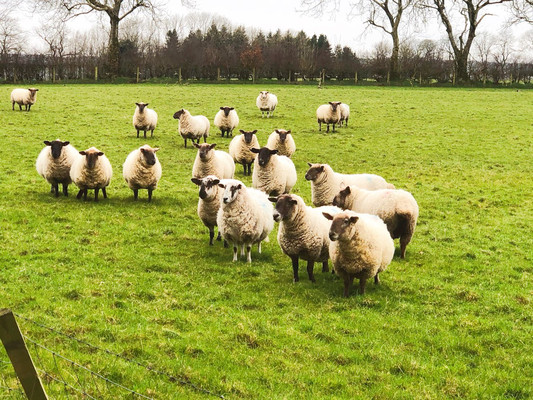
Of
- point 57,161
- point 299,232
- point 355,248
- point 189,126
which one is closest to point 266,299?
point 299,232

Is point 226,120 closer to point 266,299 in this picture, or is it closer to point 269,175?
point 269,175

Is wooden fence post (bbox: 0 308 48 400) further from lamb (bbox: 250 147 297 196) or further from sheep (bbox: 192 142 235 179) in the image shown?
sheep (bbox: 192 142 235 179)

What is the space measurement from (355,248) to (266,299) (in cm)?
160

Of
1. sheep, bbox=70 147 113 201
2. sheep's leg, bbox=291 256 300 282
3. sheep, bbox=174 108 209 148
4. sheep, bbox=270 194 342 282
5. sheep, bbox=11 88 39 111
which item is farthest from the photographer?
sheep, bbox=11 88 39 111

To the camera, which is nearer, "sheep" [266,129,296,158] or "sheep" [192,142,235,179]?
"sheep" [192,142,235,179]

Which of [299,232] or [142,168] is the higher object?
[142,168]

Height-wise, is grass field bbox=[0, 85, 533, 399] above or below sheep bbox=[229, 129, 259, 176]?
below

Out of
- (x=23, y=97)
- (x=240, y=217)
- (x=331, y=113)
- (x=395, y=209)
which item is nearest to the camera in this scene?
(x=240, y=217)

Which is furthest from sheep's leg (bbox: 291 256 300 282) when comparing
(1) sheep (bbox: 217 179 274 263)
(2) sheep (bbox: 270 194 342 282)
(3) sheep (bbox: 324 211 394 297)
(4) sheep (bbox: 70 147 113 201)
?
(4) sheep (bbox: 70 147 113 201)

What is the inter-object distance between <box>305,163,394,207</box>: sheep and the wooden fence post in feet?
28.5

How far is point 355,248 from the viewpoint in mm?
7785

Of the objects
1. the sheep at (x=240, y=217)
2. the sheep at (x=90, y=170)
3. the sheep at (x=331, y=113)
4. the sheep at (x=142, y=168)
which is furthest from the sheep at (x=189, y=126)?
the sheep at (x=240, y=217)

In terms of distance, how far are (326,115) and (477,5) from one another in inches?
1707

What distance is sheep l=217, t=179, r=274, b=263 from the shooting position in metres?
9.35
